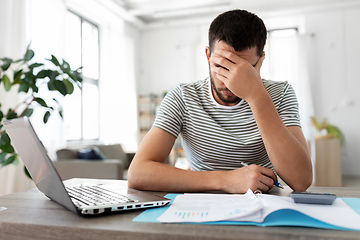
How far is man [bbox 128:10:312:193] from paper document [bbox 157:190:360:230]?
0.19m

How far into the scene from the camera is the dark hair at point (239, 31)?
1.07 metres

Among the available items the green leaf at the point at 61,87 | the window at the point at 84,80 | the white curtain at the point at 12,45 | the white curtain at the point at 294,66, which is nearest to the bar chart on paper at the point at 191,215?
the green leaf at the point at 61,87

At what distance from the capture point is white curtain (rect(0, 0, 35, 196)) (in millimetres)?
3072

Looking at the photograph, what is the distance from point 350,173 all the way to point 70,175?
4911 mm

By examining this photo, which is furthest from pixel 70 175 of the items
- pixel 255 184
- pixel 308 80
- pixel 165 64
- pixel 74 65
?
pixel 308 80

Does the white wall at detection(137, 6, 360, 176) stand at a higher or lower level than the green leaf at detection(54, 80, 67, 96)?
higher

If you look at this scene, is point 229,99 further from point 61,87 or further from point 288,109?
point 61,87

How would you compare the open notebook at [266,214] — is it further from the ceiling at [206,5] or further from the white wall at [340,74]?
the white wall at [340,74]

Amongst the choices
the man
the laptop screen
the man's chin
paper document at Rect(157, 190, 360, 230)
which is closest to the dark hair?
the man

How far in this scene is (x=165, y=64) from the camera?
6621mm

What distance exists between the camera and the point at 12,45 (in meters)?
3.25

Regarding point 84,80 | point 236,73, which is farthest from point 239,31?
point 84,80

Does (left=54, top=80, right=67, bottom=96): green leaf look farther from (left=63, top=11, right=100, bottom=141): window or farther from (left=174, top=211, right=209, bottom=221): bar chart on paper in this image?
(left=63, top=11, right=100, bottom=141): window

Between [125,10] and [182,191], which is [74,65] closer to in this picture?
[125,10]
